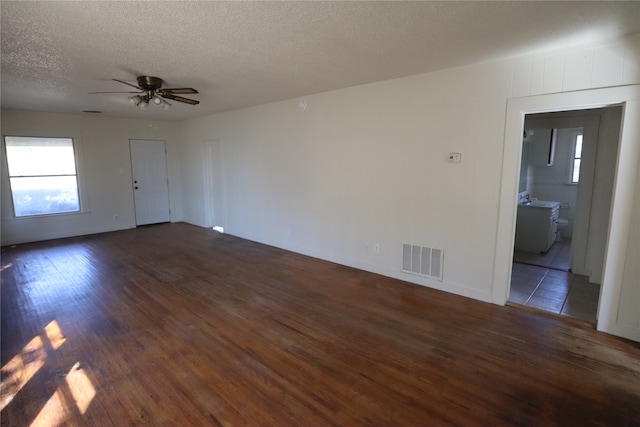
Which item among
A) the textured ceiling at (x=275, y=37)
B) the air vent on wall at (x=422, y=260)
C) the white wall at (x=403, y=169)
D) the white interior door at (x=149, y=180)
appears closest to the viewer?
the textured ceiling at (x=275, y=37)

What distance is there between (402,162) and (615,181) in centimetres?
198

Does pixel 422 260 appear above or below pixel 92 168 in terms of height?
below

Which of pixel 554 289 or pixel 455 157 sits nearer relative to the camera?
pixel 455 157

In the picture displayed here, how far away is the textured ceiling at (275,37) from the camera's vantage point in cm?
212

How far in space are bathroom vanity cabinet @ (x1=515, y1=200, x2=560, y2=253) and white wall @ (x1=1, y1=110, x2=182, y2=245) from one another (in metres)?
7.87

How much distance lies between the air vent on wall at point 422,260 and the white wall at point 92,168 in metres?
6.58

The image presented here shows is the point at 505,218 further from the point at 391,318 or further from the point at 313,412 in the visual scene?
the point at 313,412

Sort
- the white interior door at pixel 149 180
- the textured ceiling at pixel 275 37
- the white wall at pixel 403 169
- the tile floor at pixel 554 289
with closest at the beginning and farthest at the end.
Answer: the textured ceiling at pixel 275 37 < the white wall at pixel 403 169 < the tile floor at pixel 554 289 < the white interior door at pixel 149 180

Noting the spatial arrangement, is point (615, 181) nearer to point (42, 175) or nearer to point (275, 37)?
point (275, 37)

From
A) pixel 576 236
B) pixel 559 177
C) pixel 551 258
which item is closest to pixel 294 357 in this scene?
pixel 576 236

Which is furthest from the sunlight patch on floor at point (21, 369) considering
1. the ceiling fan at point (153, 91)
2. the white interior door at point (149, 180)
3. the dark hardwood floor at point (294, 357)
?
the white interior door at point (149, 180)

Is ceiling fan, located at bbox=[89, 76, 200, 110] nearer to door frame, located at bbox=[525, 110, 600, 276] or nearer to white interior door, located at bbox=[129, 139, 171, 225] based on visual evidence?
white interior door, located at bbox=[129, 139, 171, 225]

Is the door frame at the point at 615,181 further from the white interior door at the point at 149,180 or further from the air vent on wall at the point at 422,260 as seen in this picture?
the white interior door at the point at 149,180

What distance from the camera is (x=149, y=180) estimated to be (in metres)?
7.74
